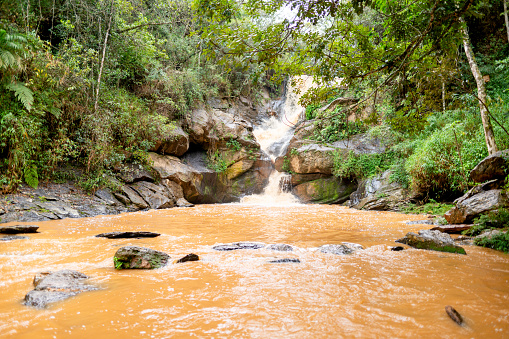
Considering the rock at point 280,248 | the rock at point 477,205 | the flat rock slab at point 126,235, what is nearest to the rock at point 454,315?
the rock at point 280,248

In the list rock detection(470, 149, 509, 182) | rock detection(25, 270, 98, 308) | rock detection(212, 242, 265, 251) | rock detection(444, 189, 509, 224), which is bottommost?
rock detection(212, 242, 265, 251)

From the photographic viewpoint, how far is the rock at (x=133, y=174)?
10.9 m

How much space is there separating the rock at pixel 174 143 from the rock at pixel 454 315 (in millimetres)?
12472

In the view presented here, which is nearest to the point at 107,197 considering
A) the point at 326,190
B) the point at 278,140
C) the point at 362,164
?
the point at 326,190

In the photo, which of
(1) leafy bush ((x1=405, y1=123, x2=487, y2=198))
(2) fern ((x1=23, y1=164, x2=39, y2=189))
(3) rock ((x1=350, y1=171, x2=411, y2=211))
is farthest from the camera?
(3) rock ((x1=350, y1=171, x2=411, y2=211))

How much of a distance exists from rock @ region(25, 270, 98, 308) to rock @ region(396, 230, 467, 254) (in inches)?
171

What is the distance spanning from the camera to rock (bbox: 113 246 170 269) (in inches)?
129

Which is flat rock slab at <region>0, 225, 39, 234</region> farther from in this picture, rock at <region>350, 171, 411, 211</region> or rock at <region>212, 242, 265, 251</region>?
rock at <region>350, 171, 411, 211</region>

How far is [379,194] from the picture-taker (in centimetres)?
1130

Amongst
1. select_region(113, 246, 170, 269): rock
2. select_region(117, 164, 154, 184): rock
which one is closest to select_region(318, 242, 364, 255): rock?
select_region(113, 246, 170, 269): rock

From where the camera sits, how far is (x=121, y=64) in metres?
12.9

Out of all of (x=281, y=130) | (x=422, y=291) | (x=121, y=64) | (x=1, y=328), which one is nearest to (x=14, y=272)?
(x=1, y=328)

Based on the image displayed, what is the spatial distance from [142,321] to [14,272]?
6.92 ft

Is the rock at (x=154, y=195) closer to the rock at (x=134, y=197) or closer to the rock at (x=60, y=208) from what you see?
the rock at (x=134, y=197)
